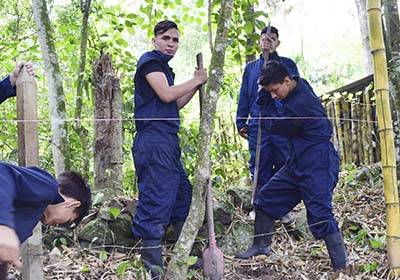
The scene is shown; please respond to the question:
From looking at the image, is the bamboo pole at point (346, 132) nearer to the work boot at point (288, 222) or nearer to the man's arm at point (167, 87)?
the work boot at point (288, 222)

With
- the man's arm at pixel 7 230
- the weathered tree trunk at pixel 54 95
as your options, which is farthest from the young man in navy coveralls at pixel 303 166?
the man's arm at pixel 7 230

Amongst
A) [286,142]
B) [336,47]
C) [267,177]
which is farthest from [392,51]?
[336,47]

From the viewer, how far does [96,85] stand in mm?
4656

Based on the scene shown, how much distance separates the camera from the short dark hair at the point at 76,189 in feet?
8.59

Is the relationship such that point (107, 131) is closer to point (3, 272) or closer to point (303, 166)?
point (303, 166)

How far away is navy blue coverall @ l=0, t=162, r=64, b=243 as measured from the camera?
2.13 meters

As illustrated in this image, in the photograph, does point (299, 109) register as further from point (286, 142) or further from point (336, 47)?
point (336, 47)

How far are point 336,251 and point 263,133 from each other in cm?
116

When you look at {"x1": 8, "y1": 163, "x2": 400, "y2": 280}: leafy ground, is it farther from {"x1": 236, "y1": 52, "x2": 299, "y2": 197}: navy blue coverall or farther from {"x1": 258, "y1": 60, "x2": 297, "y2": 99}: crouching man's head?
{"x1": 258, "y1": 60, "x2": 297, "y2": 99}: crouching man's head

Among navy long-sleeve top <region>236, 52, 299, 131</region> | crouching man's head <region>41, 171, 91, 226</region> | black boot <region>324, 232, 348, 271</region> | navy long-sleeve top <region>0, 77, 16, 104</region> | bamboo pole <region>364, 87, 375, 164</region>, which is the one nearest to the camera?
crouching man's head <region>41, 171, 91, 226</region>

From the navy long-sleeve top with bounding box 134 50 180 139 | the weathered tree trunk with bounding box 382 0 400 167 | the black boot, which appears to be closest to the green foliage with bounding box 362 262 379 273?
the black boot

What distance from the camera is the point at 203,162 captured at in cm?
336

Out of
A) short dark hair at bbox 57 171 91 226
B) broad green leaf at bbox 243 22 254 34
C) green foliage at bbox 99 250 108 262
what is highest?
broad green leaf at bbox 243 22 254 34

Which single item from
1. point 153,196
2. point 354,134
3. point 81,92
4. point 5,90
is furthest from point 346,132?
point 5,90
